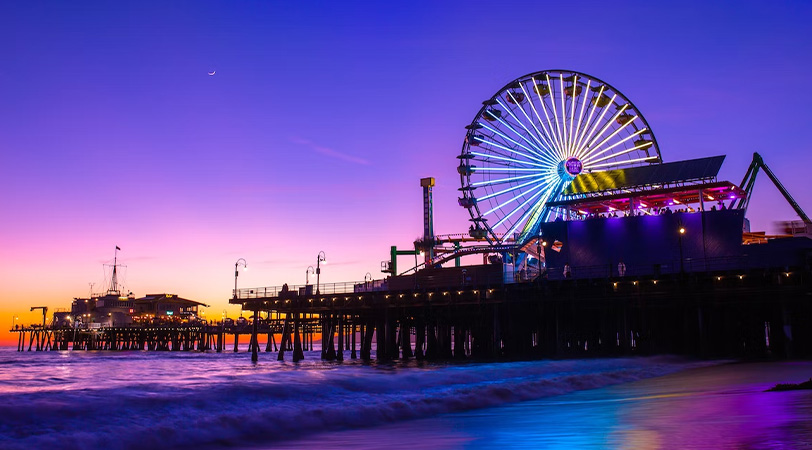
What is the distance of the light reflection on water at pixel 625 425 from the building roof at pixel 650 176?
38.5 metres

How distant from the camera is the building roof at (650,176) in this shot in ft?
175

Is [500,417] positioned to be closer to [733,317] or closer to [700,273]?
[700,273]

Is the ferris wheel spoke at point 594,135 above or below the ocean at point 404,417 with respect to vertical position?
above

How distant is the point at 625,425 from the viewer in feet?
38.8

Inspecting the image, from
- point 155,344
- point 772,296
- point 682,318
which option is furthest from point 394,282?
point 155,344

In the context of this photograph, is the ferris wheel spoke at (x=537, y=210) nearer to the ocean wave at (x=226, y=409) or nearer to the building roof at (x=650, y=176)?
the building roof at (x=650, y=176)

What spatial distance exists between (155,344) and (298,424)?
11237 cm

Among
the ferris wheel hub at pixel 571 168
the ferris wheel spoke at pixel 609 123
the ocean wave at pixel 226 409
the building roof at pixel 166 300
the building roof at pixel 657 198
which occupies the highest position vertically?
the ferris wheel spoke at pixel 609 123

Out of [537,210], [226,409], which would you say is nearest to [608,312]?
[537,210]

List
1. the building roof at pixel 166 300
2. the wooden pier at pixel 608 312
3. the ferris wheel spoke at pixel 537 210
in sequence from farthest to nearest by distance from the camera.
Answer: the building roof at pixel 166 300 → the ferris wheel spoke at pixel 537 210 → the wooden pier at pixel 608 312

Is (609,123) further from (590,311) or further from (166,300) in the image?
(166,300)

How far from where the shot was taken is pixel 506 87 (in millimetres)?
67875

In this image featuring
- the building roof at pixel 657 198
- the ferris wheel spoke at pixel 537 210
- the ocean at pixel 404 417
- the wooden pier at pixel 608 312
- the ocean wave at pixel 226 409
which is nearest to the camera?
the ocean at pixel 404 417

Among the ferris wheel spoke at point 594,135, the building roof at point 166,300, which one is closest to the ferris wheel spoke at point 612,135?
the ferris wheel spoke at point 594,135
